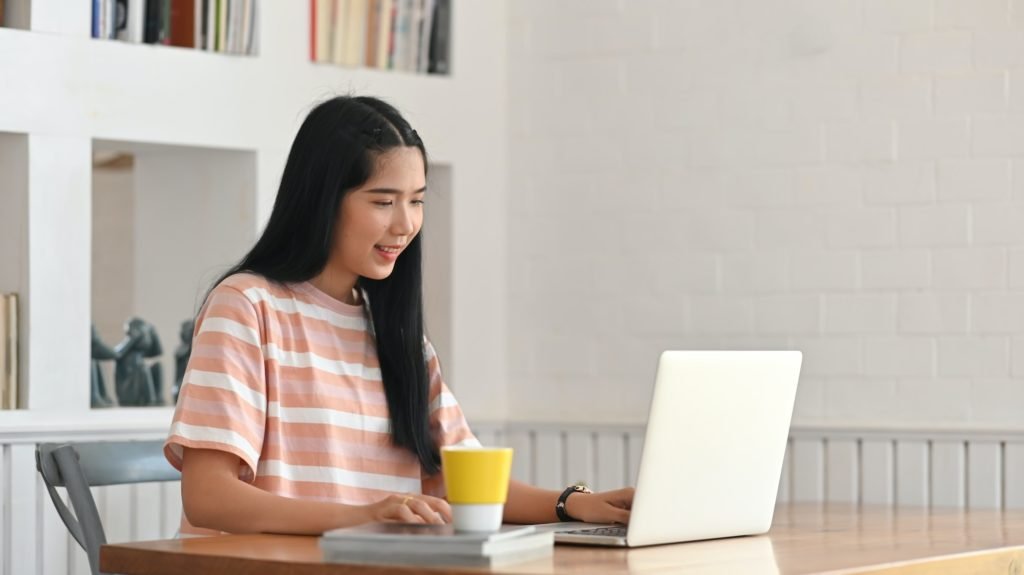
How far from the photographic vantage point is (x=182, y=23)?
138 inches

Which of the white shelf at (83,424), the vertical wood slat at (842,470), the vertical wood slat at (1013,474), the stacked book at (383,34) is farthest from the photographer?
the stacked book at (383,34)

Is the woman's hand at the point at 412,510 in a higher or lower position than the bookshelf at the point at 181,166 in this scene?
lower

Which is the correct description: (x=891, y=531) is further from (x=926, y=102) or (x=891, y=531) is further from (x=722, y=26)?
(x=722, y=26)

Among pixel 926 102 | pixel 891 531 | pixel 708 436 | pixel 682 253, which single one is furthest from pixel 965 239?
pixel 708 436

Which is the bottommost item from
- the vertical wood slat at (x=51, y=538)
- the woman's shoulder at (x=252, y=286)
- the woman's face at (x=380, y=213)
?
the vertical wood slat at (x=51, y=538)

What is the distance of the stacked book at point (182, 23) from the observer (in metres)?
3.38

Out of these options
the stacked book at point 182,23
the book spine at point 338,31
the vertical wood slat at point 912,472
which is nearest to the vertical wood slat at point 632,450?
the vertical wood slat at point 912,472

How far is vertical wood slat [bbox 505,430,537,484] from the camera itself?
13.1 ft

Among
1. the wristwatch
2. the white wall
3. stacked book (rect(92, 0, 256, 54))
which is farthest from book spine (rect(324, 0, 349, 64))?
the wristwatch

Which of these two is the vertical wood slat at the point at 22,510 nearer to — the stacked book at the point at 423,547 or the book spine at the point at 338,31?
the book spine at the point at 338,31

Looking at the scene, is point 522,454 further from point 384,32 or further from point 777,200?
point 384,32

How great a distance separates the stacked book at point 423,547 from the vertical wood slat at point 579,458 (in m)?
2.26

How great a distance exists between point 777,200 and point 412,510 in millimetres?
2081

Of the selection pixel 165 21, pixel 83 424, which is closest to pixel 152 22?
pixel 165 21
